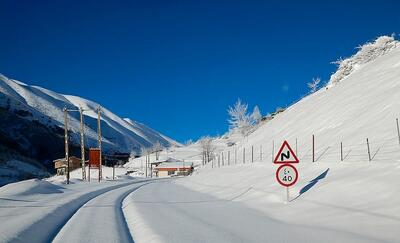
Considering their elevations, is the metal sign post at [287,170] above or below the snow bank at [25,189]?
above

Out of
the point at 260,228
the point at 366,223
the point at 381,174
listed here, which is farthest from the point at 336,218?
the point at 381,174

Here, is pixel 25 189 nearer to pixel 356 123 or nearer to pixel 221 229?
pixel 221 229

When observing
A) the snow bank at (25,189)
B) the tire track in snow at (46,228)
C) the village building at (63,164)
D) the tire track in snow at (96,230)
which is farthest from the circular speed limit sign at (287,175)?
the village building at (63,164)

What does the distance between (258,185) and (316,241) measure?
11.8m

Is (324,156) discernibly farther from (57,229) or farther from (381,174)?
(57,229)

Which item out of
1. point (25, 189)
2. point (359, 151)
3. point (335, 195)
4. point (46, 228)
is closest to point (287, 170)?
point (335, 195)

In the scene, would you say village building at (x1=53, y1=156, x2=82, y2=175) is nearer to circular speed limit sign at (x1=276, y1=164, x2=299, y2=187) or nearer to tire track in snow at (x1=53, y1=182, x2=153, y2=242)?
tire track in snow at (x1=53, y1=182, x2=153, y2=242)

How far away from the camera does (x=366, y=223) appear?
877 centimetres

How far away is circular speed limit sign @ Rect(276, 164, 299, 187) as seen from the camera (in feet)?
44.3

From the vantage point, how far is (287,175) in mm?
13664

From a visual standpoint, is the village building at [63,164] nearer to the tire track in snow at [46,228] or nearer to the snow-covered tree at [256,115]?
the snow-covered tree at [256,115]

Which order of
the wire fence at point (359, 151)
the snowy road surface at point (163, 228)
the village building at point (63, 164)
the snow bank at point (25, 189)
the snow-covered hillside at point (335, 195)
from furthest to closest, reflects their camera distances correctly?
the village building at point (63, 164), the snow bank at point (25, 189), the wire fence at point (359, 151), the snow-covered hillside at point (335, 195), the snowy road surface at point (163, 228)

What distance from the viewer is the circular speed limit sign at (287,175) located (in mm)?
13510

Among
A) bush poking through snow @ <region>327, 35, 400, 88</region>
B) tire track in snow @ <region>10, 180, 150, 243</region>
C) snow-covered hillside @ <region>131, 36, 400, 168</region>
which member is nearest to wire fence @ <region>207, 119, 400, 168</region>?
snow-covered hillside @ <region>131, 36, 400, 168</region>
